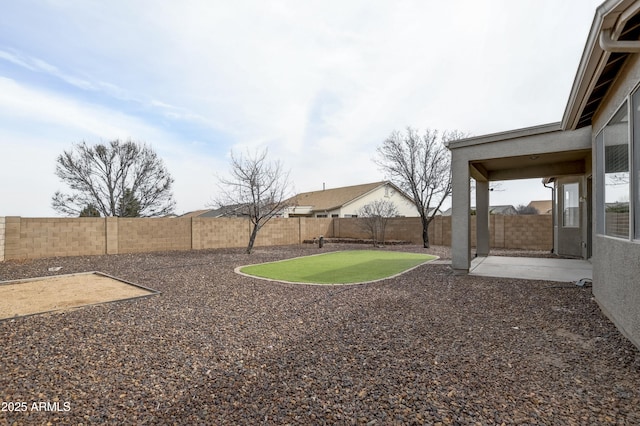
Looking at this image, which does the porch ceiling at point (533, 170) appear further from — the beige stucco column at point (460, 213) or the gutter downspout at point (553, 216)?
the gutter downspout at point (553, 216)

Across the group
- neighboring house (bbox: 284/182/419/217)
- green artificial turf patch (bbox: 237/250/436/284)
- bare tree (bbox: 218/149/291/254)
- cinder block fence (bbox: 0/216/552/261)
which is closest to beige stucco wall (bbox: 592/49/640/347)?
green artificial turf patch (bbox: 237/250/436/284)

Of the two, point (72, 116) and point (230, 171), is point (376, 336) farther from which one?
point (72, 116)

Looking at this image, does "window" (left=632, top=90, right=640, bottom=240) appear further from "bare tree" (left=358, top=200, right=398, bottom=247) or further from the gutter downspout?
"bare tree" (left=358, top=200, right=398, bottom=247)

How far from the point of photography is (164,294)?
21.8ft

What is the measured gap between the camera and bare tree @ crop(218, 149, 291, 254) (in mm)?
15180

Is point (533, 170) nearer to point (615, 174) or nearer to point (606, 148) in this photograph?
point (606, 148)

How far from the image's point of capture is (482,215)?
1209 centimetres

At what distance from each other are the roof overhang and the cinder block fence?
36.9 feet

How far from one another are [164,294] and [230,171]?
9686mm

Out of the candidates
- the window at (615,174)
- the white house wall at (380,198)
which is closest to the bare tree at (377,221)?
the white house wall at (380,198)

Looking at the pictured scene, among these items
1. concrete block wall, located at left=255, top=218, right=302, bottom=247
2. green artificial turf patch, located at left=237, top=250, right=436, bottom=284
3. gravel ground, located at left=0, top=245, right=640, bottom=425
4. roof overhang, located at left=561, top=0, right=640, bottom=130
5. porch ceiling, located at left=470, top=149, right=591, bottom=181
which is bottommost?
green artificial turf patch, located at left=237, top=250, right=436, bottom=284

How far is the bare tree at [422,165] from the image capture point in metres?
18.2

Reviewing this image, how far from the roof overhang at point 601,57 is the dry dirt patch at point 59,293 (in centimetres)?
811

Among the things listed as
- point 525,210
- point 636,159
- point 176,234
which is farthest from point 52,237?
point 525,210
